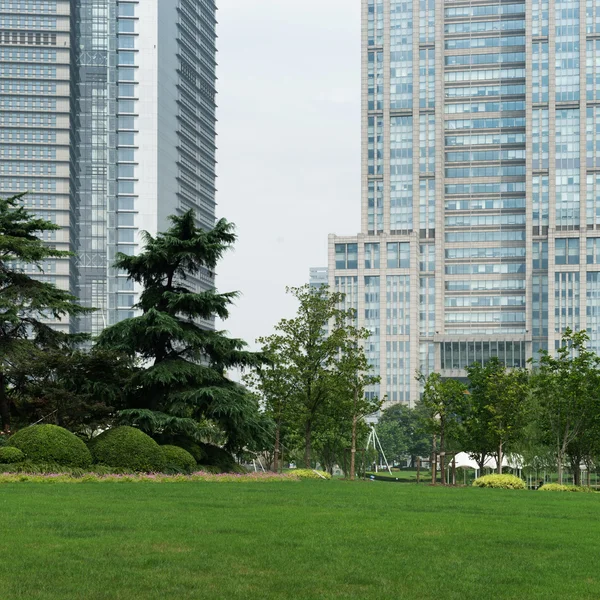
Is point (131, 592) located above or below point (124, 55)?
below

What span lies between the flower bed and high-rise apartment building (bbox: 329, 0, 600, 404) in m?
123

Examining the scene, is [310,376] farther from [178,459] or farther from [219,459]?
[178,459]

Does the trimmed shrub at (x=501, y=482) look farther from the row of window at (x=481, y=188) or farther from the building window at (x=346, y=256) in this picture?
the row of window at (x=481, y=188)

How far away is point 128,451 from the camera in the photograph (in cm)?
3400

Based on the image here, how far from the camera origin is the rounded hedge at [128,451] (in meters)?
33.8

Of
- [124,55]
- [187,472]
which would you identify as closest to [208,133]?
[124,55]

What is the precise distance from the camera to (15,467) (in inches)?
1222

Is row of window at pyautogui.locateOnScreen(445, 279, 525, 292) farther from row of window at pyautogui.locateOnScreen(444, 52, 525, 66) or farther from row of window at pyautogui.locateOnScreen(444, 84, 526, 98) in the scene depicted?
row of window at pyautogui.locateOnScreen(444, 52, 525, 66)

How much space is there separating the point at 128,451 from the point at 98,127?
126m

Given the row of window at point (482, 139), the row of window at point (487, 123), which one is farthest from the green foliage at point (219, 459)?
the row of window at point (487, 123)

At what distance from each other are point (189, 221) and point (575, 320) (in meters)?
123

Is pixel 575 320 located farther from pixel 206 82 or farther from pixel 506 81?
pixel 206 82

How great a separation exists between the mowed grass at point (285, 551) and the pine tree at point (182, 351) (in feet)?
56.7

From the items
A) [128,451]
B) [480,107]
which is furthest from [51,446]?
[480,107]
